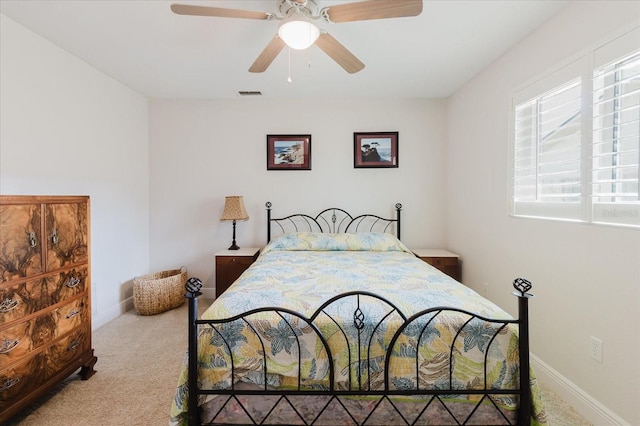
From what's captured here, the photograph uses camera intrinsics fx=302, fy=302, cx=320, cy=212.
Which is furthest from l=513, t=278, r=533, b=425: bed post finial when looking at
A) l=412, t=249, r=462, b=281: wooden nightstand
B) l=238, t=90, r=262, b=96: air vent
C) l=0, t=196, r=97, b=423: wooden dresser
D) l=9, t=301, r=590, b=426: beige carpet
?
l=238, t=90, r=262, b=96: air vent

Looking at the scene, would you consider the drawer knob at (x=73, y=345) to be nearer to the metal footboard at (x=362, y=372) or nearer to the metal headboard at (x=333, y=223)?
the metal footboard at (x=362, y=372)

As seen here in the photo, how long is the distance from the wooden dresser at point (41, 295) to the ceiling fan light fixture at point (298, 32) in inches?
69.8

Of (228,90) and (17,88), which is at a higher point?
(228,90)

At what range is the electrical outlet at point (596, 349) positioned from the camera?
1739mm

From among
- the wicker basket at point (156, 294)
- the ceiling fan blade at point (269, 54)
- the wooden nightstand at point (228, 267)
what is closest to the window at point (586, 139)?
the ceiling fan blade at point (269, 54)

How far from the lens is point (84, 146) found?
2.92 m

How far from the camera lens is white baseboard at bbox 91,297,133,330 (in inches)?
119

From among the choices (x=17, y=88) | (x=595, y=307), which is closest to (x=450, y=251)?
(x=595, y=307)

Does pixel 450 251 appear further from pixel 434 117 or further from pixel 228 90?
pixel 228 90

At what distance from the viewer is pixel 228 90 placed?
11.6 ft

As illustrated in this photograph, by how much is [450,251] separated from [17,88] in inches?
174

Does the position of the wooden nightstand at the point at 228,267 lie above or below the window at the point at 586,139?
below

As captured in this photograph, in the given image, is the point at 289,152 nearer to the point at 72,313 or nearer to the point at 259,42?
the point at 259,42

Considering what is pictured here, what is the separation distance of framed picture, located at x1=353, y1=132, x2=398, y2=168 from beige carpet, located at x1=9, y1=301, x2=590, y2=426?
2709 mm
